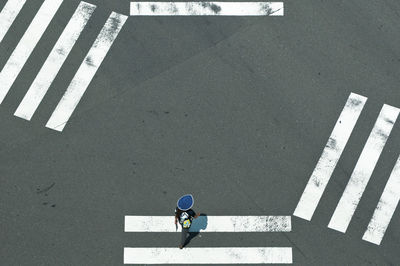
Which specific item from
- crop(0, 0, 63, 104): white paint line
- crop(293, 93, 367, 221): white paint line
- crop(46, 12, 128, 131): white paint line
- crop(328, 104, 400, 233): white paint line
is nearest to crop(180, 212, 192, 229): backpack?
crop(293, 93, 367, 221): white paint line

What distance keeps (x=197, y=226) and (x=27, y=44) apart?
7.33m

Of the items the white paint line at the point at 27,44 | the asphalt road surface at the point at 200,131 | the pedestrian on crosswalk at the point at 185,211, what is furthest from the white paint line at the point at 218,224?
the white paint line at the point at 27,44

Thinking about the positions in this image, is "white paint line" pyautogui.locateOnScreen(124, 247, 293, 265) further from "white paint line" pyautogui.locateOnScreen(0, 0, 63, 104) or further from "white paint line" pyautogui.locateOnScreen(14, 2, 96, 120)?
"white paint line" pyautogui.locateOnScreen(0, 0, 63, 104)

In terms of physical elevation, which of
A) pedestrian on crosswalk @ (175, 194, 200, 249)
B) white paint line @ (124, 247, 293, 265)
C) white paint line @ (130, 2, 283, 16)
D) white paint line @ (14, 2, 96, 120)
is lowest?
white paint line @ (124, 247, 293, 265)

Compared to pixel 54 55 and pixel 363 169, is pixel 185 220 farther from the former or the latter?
pixel 54 55

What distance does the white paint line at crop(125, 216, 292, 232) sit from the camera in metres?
13.6

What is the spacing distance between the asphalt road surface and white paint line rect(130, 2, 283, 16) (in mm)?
214

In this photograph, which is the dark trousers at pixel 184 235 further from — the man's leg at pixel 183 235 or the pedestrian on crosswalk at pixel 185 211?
the pedestrian on crosswalk at pixel 185 211

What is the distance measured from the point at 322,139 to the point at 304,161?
2.79ft

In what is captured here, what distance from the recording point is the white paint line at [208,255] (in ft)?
43.7

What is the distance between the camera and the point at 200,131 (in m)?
14.6

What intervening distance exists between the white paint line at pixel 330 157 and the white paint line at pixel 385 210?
4.90 feet

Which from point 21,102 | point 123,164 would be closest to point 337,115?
point 123,164

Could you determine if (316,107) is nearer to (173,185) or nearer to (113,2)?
(173,185)
